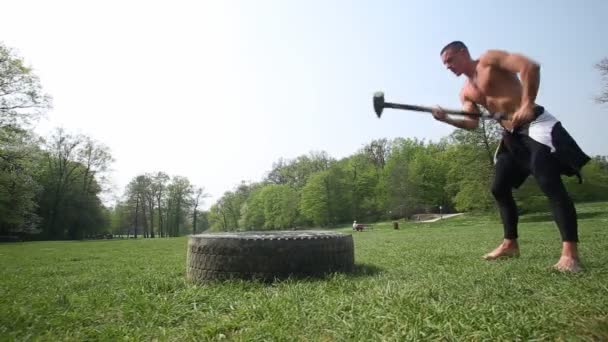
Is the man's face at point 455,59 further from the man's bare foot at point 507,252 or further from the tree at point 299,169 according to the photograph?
the tree at point 299,169

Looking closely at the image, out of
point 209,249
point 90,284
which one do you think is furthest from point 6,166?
point 209,249

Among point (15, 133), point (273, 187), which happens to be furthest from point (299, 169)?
point (15, 133)

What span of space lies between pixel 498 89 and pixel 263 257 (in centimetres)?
310

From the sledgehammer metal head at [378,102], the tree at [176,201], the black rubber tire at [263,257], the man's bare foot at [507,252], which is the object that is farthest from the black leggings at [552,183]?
the tree at [176,201]

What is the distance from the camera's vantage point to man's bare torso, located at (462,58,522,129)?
151 inches

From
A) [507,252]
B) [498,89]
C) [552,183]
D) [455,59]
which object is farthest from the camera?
[507,252]

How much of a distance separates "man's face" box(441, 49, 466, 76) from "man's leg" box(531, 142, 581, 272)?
4.07 feet

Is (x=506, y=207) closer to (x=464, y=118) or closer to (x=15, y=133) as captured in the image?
(x=464, y=118)

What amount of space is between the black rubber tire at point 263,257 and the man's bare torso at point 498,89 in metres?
2.38

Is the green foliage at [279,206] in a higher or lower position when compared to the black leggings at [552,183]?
higher

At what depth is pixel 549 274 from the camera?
3.21 metres

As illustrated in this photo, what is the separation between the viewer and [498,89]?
13.0ft

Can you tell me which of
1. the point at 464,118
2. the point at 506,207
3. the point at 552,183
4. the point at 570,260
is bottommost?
the point at 570,260

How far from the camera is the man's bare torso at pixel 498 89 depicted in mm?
3848
